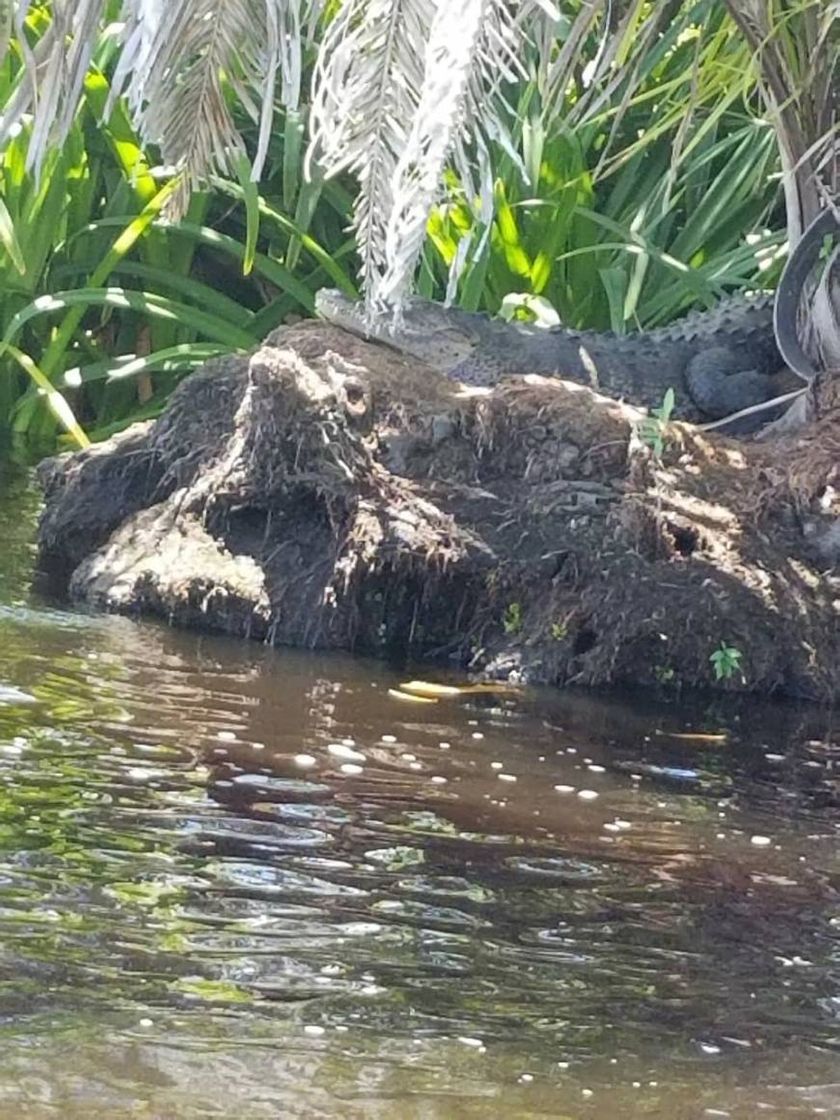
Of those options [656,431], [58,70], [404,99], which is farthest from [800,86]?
[58,70]

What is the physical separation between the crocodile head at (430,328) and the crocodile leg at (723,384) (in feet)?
2.79

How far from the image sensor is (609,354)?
7027 millimetres

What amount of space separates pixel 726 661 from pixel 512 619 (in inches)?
25.6

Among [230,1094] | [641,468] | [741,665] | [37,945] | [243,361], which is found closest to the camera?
[230,1094]

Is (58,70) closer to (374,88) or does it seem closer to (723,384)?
(374,88)

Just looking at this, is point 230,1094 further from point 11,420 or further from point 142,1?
point 11,420

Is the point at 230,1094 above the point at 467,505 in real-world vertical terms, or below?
below

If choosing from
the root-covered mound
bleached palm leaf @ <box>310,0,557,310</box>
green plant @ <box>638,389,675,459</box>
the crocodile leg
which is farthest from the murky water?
the crocodile leg

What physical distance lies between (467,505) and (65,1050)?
3.36m

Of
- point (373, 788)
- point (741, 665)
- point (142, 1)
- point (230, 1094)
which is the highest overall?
point (142, 1)

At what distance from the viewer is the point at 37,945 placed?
9.23 ft

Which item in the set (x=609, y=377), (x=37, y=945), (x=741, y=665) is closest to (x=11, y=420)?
(x=609, y=377)

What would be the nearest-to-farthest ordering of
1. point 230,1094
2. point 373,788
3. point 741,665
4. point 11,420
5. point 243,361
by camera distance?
point 230,1094, point 373,788, point 741,665, point 243,361, point 11,420

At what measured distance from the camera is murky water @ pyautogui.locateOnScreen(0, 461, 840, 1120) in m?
2.49
